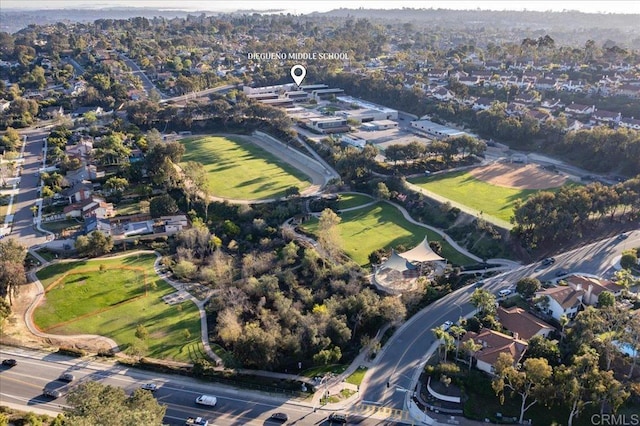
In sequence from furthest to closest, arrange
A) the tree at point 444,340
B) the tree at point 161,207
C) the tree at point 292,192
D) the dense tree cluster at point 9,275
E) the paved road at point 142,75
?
the paved road at point 142,75
the tree at point 292,192
the tree at point 161,207
the dense tree cluster at point 9,275
the tree at point 444,340

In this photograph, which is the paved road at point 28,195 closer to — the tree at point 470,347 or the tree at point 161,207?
the tree at point 161,207

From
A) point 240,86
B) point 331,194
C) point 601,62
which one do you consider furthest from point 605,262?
point 240,86

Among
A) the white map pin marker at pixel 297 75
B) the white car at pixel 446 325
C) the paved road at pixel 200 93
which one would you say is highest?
the white map pin marker at pixel 297 75

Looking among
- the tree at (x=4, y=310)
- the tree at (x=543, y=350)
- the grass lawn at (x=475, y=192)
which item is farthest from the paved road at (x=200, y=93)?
the tree at (x=543, y=350)

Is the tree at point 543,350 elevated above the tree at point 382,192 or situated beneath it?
situated beneath

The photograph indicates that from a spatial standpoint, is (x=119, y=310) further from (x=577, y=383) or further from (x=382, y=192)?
(x=577, y=383)

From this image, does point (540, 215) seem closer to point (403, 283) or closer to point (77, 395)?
point (403, 283)

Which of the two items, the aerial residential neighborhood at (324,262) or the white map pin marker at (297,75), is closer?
the aerial residential neighborhood at (324,262)

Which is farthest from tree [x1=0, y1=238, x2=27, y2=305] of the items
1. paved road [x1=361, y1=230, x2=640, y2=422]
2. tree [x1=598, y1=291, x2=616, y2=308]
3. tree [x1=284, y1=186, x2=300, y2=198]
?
tree [x1=598, y1=291, x2=616, y2=308]
